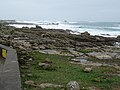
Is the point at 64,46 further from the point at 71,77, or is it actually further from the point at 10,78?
the point at 10,78

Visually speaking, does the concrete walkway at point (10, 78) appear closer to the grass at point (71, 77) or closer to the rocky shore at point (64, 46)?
the grass at point (71, 77)

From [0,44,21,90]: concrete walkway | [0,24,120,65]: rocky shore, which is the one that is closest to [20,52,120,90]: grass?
[0,44,21,90]: concrete walkway

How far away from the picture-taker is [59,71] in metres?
11.4

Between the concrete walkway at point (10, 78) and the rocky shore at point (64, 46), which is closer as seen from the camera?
the concrete walkway at point (10, 78)

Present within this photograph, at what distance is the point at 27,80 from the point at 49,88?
3.52ft

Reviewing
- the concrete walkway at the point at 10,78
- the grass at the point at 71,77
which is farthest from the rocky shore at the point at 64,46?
the concrete walkway at the point at 10,78

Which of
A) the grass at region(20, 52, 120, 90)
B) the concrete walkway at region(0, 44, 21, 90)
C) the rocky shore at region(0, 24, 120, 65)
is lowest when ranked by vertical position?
the rocky shore at region(0, 24, 120, 65)

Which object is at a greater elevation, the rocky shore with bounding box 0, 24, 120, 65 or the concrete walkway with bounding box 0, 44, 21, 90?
the concrete walkway with bounding box 0, 44, 21, 90

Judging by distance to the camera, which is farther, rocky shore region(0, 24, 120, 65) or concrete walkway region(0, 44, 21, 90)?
rocky shore region(0, 24, 120, 65)

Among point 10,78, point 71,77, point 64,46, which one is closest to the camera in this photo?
point 10,78

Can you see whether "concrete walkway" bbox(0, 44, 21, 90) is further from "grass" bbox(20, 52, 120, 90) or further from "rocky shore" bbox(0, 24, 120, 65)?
"rocky shore" bbox(0, 24, 120, 65)

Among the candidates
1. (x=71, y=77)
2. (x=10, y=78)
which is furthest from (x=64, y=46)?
(x=10, y=78)

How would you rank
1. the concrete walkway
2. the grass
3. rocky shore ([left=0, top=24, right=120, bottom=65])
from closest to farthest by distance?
the concrete walkway, the grass, rocky shore ([left=0, top=24, right=120, bottom=65])

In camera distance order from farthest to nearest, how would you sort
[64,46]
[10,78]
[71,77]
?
[64,46]
[71,77]
[10,78]
